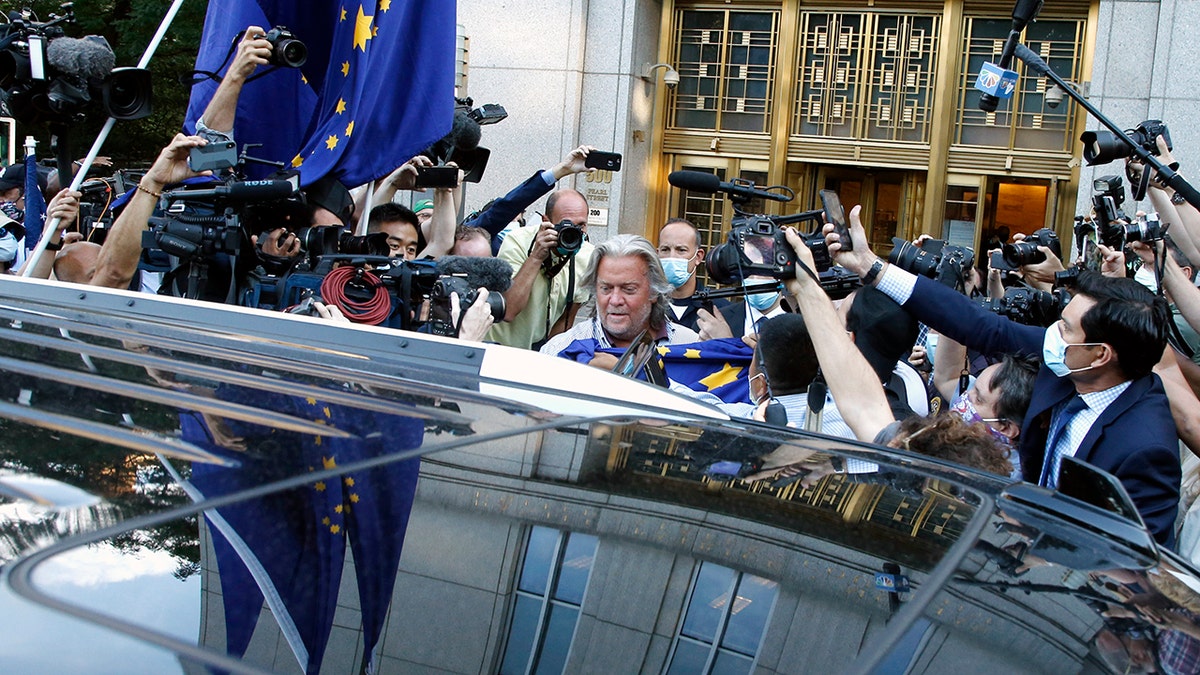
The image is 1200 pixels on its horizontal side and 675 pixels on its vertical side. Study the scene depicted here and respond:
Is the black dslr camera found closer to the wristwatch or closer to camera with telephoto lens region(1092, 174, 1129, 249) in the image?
camera with telephoto lens region(1092, 174, 1129, 249)

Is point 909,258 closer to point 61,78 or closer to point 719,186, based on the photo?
point 719,186

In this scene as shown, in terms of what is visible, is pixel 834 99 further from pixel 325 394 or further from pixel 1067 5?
pixel 325 394

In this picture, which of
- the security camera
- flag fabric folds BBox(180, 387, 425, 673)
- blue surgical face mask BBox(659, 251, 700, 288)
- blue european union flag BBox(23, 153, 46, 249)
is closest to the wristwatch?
blue surgical face mask BBox(659, 251, 700, 288)

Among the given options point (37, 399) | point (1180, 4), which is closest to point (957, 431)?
point (37, 399)

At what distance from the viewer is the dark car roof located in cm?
112

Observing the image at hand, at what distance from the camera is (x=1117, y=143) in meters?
5.22

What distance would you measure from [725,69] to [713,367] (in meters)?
9.31

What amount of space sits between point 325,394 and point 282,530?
0.50m

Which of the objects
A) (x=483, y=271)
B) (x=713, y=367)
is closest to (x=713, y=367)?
(x=713, y=367)

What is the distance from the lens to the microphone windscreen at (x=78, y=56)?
4781 millimetres

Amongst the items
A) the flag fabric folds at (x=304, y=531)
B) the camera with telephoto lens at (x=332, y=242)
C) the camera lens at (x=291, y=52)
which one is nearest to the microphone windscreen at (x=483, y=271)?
the camera with telephoto lens at (x=332, y=242)

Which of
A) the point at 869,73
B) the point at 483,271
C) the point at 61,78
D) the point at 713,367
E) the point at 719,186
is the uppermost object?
the point at 869,73

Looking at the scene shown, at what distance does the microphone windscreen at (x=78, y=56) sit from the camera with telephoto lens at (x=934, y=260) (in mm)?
3288

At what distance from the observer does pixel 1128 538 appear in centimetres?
142
